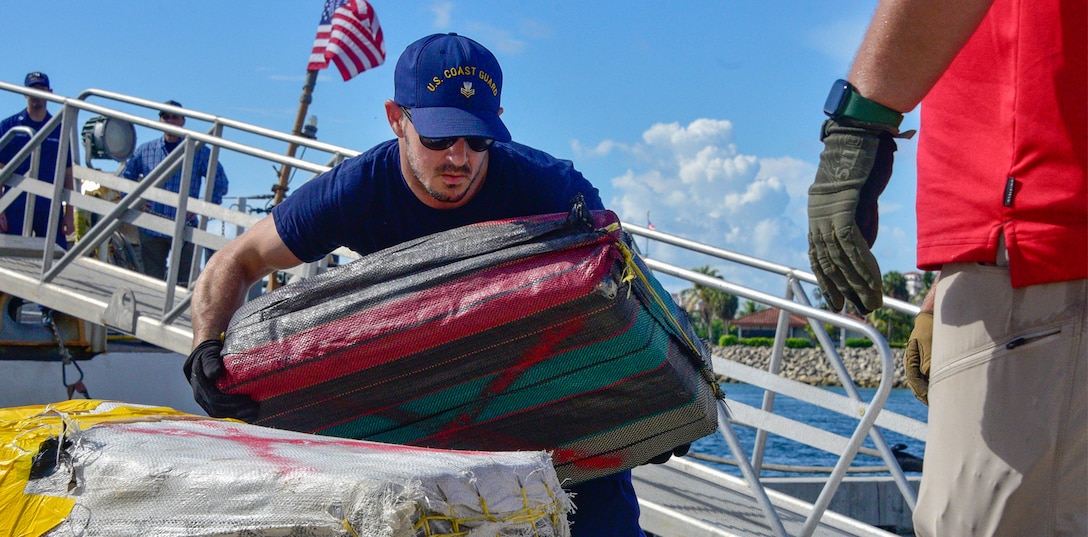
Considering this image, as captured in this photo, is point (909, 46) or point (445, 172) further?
point (445, 172)

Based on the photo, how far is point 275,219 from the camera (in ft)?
9.32

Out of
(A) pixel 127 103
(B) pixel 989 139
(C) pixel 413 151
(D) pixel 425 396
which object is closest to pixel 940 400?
(B) pixel 989 139

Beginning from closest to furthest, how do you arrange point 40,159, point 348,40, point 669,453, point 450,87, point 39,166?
point 669,453 → point 450,87 → point 39,166 → point 40,159 → point 348,40

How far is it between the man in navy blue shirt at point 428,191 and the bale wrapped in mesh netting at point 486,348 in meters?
0.30

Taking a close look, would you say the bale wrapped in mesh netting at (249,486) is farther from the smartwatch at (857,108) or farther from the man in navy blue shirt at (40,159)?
the man in navy blue shirt at (40,159)

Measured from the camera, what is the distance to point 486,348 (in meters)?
2.21

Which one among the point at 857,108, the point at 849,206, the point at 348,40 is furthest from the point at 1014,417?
the point at 348,40

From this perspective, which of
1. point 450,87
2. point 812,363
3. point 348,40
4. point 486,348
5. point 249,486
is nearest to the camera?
point 249,486

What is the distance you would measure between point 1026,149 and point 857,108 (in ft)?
1.02

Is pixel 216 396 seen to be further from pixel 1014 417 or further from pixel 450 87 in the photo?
pixel 1014 417

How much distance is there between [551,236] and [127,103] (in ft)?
20.1

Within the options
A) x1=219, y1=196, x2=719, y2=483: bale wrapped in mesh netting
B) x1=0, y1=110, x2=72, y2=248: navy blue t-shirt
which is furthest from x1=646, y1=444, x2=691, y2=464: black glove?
x1=0, y1=110, x2=72, y2=248: navy blue t-shirt

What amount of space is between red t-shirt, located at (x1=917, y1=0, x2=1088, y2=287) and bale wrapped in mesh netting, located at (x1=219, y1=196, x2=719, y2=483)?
70 cm

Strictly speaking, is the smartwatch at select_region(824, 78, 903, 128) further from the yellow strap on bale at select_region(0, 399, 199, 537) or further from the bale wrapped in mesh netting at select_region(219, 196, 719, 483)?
the yellow strap on bale at select_region(0, 399, 199, 537)
